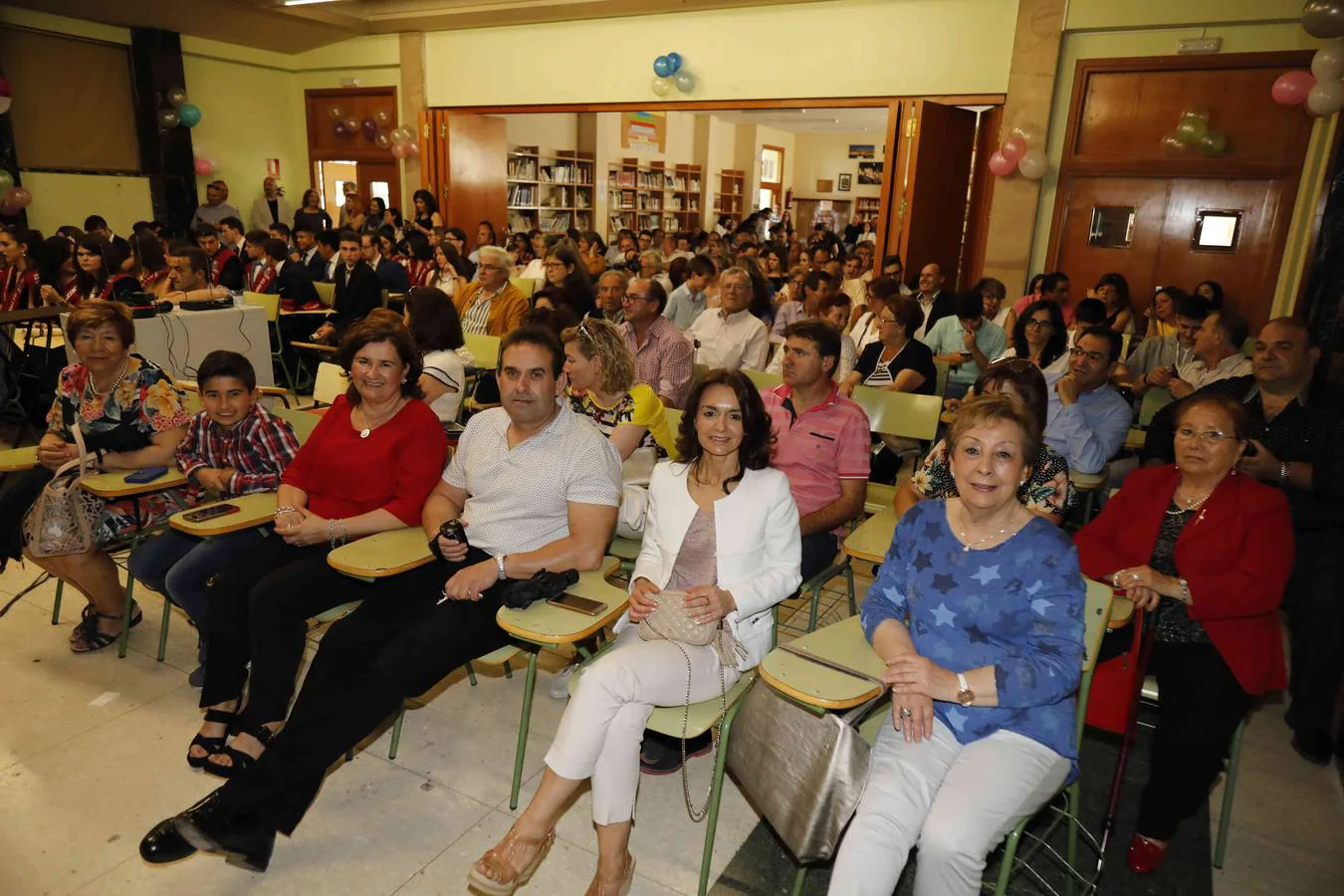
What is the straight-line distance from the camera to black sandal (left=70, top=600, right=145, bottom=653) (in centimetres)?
314

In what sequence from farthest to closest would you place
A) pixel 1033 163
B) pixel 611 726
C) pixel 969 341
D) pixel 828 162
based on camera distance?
pixel 828 162
pixel 1033 163
pixel 969 341
pixel 611 726

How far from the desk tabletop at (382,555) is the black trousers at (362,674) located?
11cm

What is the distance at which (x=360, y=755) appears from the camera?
102 inches

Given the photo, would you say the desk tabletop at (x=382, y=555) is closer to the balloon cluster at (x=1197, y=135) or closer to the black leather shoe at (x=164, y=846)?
the black leather shoe at (x=164, y=846)

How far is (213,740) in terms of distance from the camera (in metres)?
2.48

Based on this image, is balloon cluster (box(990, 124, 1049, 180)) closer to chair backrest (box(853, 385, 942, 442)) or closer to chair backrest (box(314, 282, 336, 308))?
chair backrest (box(853, 385, 942, 442))

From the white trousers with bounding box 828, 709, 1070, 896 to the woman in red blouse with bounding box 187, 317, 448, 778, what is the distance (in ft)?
5.26

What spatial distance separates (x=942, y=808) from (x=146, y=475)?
2795 mm

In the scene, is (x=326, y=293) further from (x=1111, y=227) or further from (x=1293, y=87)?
(x=1293, y=87)

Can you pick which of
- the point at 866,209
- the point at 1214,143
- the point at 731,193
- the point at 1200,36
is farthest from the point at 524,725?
the point at 866,209

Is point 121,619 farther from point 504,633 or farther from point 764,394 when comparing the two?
point 764,394

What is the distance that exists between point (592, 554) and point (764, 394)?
1.22 meters

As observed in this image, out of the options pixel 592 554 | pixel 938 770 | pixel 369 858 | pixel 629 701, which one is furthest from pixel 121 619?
pixel 938 770

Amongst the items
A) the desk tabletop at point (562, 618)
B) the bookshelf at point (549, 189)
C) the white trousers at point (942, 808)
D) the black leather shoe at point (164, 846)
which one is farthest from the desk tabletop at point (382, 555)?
the bookshelf at point (549, 189)
